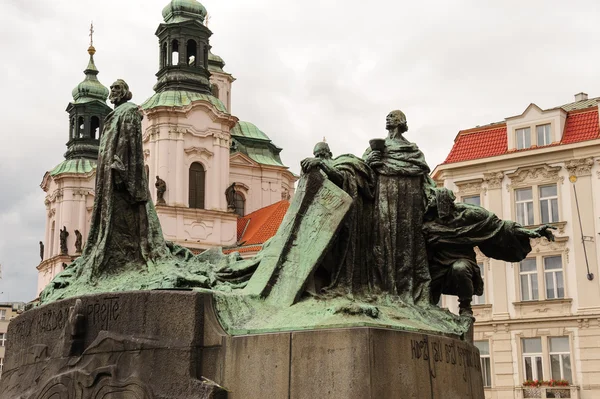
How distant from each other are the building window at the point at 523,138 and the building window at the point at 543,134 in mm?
312

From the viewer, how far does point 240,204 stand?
52500 millimetres

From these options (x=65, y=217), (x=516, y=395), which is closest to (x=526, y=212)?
(x=516, y=395)

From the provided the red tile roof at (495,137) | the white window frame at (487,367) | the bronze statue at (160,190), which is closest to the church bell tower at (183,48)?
the bronze statue at (160,190)

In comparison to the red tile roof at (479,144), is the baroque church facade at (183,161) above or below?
above

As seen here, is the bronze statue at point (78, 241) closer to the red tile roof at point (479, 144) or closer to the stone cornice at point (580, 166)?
the red tile roof at point (479, 144)

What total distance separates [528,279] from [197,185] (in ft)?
67.4

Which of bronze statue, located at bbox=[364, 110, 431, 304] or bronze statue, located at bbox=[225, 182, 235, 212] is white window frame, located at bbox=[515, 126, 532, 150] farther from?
bronze statue, located at bbox=[364, 110, 431, 304]

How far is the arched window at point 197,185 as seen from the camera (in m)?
46.5

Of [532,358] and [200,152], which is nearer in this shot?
[532,358]

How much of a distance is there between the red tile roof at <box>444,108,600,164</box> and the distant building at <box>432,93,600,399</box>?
42mm

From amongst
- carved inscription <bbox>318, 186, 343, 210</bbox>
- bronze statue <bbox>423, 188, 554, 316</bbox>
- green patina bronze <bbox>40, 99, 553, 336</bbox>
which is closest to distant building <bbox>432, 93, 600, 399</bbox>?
bronze statue <bbox>423, 188, 554, 316</bbox>

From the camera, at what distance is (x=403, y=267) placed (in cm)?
965

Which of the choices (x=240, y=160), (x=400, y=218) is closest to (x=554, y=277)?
(x=400, y=218)

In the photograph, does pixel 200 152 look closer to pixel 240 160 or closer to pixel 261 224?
pixel 261 224
